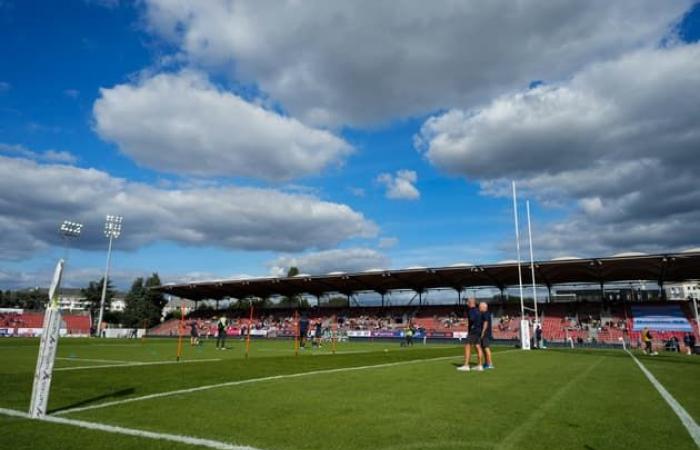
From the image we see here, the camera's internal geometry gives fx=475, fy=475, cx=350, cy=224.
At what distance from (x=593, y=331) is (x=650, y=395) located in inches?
1549

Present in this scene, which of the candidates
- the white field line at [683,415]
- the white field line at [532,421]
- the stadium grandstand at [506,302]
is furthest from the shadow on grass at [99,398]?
the stadium grandstand at [506,302]

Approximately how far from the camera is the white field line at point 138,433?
14.5ft

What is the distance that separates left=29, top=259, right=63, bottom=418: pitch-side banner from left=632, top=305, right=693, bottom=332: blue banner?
4747 cm

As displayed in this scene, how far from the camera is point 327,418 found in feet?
18.8

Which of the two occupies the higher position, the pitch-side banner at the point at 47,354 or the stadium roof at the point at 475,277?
the stadium roof at the point at 475,277

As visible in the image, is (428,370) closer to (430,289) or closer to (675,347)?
(675,347)

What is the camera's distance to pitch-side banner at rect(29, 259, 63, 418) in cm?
565

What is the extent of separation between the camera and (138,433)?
15.9 feet

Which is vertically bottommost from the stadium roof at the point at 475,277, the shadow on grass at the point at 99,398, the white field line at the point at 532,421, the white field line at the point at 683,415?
the white field line at the point at 683,415

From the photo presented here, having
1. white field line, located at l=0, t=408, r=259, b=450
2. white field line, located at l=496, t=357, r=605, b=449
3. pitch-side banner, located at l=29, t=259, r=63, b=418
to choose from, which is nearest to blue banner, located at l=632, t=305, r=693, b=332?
white field line, located at l=496, t=357, r=605, b=449

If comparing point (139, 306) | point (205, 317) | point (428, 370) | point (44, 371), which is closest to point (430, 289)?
point (205, 317)

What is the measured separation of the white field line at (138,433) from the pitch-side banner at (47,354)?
172 millimetres

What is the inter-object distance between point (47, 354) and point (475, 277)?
157 ft

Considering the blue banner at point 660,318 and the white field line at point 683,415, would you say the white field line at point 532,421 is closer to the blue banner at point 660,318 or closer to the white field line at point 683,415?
the white field line at point 683,415
